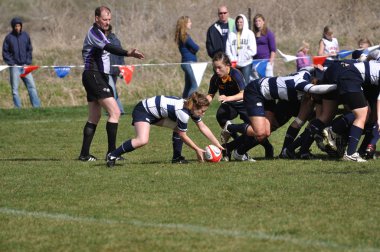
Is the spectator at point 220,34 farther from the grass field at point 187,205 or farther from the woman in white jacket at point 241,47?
the grass field at point 187,205

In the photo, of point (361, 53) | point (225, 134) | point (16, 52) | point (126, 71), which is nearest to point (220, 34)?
point (126, 71)

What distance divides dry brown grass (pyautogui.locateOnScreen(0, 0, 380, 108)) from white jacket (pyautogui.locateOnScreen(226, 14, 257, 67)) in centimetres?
453

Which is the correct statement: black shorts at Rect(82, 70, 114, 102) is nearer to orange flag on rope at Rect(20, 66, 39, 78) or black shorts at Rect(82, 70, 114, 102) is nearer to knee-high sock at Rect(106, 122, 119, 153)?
knee-high sock at Rect(106, 122, 119, 153)

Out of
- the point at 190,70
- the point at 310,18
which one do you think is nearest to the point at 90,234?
the point at 190,70

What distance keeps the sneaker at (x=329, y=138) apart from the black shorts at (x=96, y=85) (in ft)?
8.99

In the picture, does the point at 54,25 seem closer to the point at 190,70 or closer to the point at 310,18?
the point at 310,18

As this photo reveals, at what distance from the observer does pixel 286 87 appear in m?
11.0

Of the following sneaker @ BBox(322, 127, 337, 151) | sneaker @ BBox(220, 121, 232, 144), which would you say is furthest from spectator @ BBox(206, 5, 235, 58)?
sneaker @ BBox(322, 127, 337, 151)

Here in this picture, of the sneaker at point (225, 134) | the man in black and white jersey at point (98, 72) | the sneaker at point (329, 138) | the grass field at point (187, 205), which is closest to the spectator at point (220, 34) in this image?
the grass field at point (187, 205)

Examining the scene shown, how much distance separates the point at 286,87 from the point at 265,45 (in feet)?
28.3

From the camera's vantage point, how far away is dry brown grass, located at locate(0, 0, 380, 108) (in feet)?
78.6

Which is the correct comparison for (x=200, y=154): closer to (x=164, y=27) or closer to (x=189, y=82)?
(x=189, y=82)

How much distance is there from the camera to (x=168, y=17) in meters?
28.5

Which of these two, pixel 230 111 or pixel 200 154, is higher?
pixel 230 111
